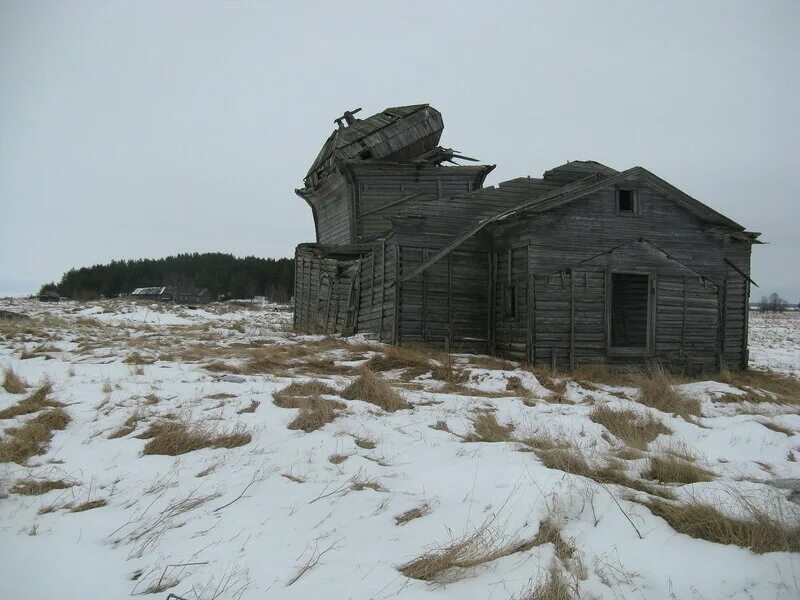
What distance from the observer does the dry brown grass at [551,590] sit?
2947mm

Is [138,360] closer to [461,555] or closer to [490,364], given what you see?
[490,364]

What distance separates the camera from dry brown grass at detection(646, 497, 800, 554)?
3.38 metres

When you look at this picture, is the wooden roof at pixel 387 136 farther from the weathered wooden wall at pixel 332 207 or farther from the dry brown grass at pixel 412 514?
the dry brown grass at pixel 412 514

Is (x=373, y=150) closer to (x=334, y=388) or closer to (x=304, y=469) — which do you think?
(x=334, y=388)

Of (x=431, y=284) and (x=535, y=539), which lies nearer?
(x=535, y=539)

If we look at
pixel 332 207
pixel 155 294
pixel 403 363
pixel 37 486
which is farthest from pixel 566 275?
pixel 155 294

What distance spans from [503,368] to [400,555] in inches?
377

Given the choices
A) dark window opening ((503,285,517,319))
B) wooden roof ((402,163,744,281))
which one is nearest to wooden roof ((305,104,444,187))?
wooden roof ((402,163,744,281))

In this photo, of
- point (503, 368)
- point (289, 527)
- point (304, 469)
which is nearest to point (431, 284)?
point (503, 368)

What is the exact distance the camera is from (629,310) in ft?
58.3

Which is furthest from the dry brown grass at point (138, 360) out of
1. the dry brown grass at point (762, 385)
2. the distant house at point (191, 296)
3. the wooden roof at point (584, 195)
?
the distant house at point (191, 296)

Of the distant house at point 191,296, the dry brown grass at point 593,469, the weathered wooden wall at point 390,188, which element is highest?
the weathered wooden wall at point 390,188

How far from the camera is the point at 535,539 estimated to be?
12.0ft

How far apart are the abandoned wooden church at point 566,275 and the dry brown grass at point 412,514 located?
9.96 m
